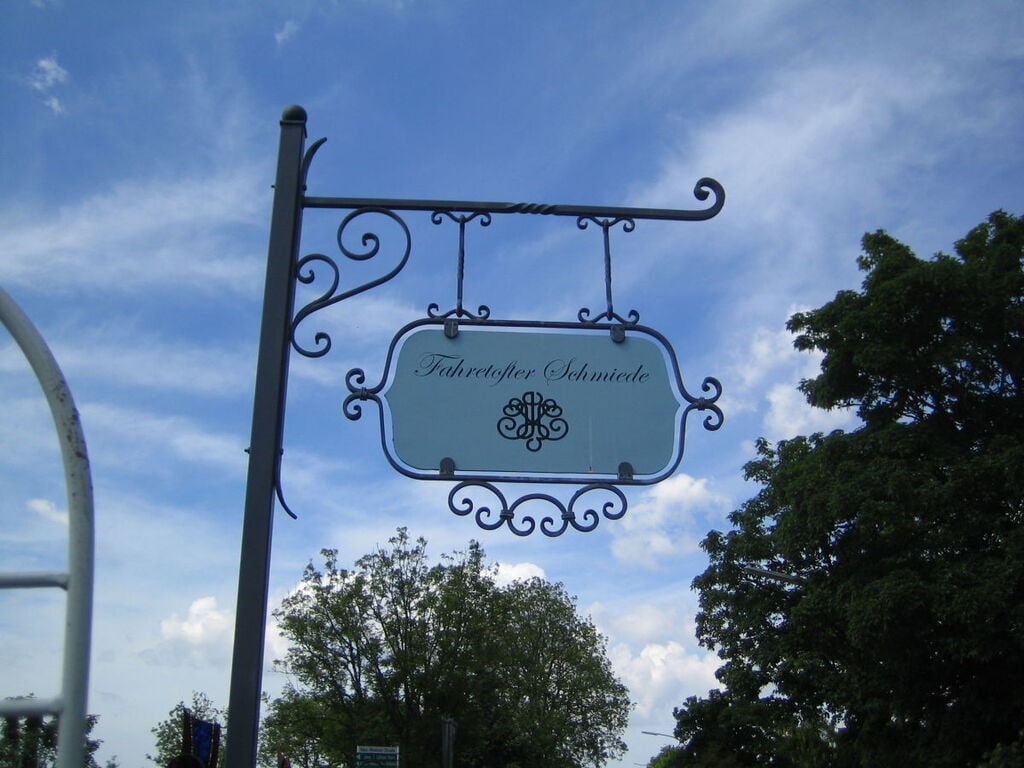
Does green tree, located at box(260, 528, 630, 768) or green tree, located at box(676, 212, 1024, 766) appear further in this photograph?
green tree, located at box(260, 528, 630, 768)

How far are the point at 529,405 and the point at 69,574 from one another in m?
2.16

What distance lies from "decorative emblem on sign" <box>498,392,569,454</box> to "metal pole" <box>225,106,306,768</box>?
85 centimetres

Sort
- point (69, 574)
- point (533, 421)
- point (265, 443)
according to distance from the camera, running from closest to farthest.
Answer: point (69, 574)
point (265, 443)
point (533, 421)

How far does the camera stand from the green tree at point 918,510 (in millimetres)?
17609

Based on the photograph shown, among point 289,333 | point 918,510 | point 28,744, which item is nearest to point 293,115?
point 289,333

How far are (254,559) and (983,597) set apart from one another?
15.3 meters

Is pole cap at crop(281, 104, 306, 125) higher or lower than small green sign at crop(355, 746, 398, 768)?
higher

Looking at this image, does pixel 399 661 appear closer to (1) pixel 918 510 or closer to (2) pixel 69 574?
(1) pixel 918 510

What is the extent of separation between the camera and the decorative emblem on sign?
4.12m

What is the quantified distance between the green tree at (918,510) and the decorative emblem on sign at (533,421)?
1458cm

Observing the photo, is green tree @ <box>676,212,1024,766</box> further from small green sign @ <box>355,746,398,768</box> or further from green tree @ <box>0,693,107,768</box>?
green tree @ <box>0,693,107,768</box>

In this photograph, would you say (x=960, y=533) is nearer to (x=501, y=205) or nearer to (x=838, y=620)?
(x=838, y=620)

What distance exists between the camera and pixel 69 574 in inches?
88.5

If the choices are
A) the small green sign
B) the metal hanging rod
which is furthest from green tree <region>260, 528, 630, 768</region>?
the metal hanging rod
